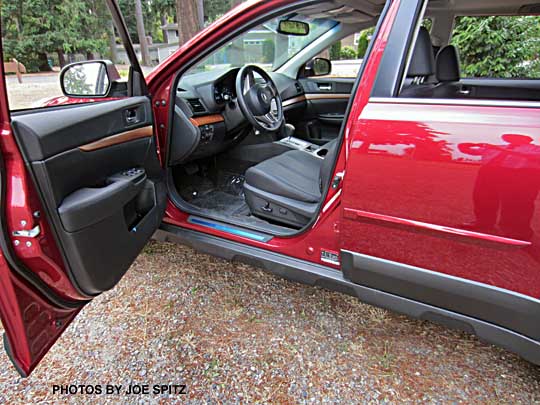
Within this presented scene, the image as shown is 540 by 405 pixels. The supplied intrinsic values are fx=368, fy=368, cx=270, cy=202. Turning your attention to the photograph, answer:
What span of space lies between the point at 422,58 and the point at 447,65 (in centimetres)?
72

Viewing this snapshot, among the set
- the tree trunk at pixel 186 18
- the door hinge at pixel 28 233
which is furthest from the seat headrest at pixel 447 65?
the tree trunk at pixel 186 18

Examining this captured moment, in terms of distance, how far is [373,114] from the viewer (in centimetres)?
131

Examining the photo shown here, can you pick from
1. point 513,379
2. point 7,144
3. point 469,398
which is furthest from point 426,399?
point 7,144

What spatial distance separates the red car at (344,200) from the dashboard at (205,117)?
212mm

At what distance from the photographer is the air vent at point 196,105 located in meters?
2.47

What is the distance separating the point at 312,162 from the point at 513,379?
1.57m

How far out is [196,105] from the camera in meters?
2.53

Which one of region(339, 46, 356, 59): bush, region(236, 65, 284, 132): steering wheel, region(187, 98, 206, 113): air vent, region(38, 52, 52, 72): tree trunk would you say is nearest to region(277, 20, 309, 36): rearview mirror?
region(236, 65, 284, 132): steering wheel

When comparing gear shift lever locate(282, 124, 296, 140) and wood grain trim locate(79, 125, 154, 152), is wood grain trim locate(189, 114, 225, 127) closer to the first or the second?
wood grain trim locate(79, 125, 154, 152)

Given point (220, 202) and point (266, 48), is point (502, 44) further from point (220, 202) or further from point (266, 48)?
point (220, 202)

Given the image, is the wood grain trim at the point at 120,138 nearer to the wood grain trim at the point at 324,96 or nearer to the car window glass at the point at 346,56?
the wood grain trim at the point at 324,96

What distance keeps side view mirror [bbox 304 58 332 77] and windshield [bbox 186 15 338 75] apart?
22cm

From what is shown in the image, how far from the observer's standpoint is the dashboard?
231 cm

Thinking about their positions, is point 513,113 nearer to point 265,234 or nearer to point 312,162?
point 265,234
